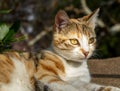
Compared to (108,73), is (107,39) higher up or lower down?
lower down

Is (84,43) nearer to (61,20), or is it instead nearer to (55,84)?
(61,20)

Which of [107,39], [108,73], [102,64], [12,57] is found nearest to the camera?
[12,57]

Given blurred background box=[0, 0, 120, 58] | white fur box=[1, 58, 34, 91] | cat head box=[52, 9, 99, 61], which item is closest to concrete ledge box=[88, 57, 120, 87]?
cat head box=[52, 9, 99, 61]

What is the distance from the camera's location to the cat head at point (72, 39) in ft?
9.23

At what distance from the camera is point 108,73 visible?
3.36 meters

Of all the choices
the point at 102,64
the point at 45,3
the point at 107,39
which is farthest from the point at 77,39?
the point at 45,3

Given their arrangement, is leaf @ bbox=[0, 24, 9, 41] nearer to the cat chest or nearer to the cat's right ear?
the cat's right ear

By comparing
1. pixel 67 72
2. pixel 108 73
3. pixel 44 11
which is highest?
pixel 67 72

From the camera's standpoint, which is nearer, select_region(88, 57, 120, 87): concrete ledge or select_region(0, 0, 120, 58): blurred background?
select_region(88, 57, 120, 87): concrete ledge

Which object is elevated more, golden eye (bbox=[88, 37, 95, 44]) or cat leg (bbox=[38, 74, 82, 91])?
golden eye (bbox=[88, 37, 95, 44])

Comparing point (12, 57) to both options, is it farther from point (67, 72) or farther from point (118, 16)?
point (118, 16)

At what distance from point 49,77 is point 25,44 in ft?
10.3

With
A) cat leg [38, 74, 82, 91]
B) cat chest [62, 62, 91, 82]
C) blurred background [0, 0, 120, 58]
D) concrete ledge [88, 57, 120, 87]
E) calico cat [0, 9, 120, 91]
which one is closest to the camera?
cat leg [38, 74, 82, 91]

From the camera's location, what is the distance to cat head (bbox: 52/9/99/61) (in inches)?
111
